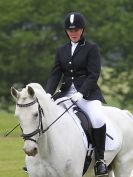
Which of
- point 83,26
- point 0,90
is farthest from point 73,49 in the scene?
point 0,90

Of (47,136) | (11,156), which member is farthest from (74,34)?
(11,156)

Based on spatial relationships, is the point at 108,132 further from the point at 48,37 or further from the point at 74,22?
the point at 48,37

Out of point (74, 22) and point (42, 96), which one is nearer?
point (42, 96)

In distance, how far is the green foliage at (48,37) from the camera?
5453cm

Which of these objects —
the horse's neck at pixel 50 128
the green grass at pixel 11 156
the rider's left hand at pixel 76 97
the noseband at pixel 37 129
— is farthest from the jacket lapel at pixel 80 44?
the green grass at pixel 11 156

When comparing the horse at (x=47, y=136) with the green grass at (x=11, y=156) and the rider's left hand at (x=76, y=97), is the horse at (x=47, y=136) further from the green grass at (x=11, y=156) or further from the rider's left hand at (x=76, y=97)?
the green grass at (x=11, y=156)

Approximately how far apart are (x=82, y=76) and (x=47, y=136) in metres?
1.30

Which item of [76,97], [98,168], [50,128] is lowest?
[98,168]

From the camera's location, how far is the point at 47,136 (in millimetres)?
8469

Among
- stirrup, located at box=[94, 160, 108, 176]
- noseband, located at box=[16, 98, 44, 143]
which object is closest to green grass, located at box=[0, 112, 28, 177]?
stirrup, located at box=[94, 160, 108, 176]

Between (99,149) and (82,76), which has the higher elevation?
(82,76)

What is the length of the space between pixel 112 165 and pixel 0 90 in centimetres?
4420

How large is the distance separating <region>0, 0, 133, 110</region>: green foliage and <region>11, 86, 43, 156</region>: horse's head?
4595 centimetres

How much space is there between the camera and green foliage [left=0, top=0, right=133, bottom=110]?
54.5 m
